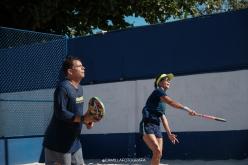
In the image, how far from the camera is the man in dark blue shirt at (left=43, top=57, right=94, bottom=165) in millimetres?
4914

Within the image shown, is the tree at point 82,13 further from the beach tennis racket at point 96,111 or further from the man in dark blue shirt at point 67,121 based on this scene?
the beach tennis racket at point 96,111

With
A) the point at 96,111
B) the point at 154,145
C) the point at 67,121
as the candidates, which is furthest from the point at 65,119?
the point at 154,145

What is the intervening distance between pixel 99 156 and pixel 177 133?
237 cm

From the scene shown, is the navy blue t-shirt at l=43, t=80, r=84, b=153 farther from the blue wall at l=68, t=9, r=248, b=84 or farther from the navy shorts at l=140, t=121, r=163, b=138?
the blue wall at l=68, t=9, r=248, b=84

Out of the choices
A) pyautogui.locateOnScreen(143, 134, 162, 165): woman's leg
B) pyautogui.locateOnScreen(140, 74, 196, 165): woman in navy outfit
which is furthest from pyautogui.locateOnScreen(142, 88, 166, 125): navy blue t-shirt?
pyautogui.locateOnScreen(143, 134, 162, 165): woman's leg

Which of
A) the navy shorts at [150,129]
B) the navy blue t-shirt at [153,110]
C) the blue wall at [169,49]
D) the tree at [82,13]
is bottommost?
the navy shorts at [150,129]

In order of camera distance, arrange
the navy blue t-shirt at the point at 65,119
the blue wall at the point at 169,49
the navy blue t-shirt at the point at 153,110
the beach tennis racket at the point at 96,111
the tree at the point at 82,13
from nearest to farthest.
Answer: the beach tennis racket at the point at 96,111, the navy blue t-shirt at the point at 65,119, the navy blue t-shirt at the point at 153,110, the blue wall at the point at 169,49, the tree at the point at 82,13

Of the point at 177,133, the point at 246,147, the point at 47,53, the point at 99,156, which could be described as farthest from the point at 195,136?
the point at 47,53

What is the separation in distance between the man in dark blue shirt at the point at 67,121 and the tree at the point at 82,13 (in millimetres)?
11387

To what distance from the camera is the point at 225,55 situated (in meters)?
10.8

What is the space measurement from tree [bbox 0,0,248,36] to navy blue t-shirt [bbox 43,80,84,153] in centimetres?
1156

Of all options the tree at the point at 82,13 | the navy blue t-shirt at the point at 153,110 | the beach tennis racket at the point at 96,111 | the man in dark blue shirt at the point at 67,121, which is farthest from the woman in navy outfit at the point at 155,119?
the tree at the point at 82,13

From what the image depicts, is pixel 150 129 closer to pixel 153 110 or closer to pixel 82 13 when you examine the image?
pixel 153 110

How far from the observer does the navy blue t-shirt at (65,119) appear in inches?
193
